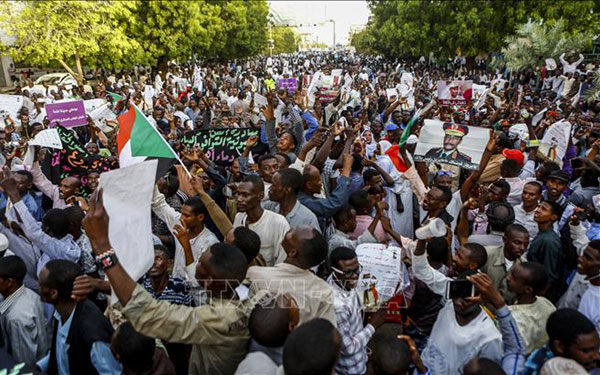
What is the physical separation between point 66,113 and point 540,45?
17.9 metres

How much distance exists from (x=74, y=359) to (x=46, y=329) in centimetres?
61

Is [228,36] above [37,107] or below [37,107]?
above

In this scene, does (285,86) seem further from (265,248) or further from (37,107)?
(265,248)

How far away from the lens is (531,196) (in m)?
3.91

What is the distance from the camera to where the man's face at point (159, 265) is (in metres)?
3.04

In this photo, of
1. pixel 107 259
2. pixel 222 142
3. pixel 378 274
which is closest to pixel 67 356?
pixel 107 259

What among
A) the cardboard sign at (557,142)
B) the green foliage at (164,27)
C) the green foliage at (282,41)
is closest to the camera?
the cardboard sign at (557,142)

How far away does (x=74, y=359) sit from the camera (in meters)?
2.47

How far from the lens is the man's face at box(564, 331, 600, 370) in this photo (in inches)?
80.3

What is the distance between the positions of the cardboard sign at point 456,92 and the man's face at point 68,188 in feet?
25.0

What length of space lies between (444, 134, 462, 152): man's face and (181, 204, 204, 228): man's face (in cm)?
320

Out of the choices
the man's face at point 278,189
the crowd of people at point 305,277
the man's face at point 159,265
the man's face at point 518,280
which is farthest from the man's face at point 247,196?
the man's face at point 518,280

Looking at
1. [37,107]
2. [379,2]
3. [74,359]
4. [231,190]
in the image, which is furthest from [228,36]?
[74,359]

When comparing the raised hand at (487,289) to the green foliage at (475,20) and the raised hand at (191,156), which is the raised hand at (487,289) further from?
the green foliage at (475,20)
